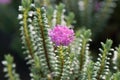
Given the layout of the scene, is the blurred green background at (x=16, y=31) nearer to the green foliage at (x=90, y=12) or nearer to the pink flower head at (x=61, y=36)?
the green foliage at (x=90, y=12)

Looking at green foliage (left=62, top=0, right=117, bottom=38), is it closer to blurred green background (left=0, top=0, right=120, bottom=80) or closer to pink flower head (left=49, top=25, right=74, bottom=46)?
blurred green background (left=0, top=0, right=120, bottom=80)

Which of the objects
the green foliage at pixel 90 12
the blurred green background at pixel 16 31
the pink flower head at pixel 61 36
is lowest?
the pink flower head at pixel 61 36

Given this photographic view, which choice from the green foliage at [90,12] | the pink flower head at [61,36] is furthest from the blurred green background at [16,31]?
the pink flower head at [61,36]

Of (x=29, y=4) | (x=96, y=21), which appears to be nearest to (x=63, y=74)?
(x=29, y=4)

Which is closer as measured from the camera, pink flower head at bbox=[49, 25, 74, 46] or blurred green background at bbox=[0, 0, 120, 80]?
pink flower head at bbox=[49, 25, 74, 46]

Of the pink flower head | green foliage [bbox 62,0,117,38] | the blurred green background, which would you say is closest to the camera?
the pink flower head

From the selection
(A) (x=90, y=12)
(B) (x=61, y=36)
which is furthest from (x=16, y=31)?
(B) (x=61, y=36)

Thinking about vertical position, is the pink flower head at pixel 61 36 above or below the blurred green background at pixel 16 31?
below

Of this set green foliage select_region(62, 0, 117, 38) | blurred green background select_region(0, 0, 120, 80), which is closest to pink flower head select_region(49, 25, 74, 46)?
green foliage select_region(62, 0, 117, 38)
